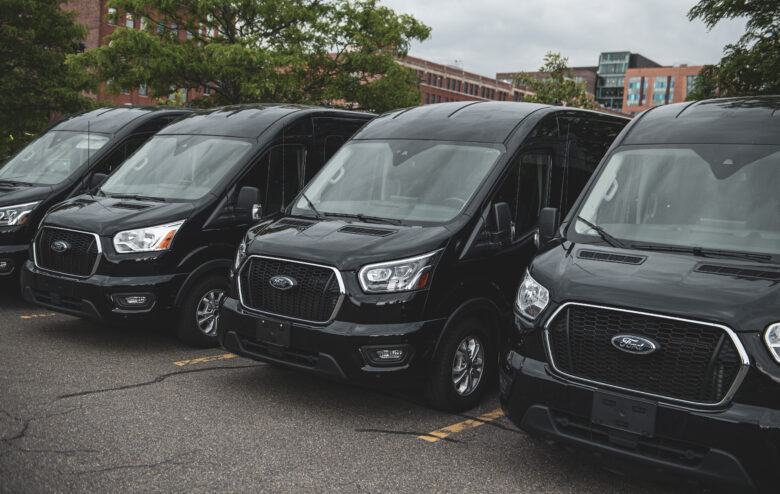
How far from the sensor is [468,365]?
571 cm

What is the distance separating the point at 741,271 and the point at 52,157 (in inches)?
332

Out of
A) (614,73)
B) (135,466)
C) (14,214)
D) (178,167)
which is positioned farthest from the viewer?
(614,73)

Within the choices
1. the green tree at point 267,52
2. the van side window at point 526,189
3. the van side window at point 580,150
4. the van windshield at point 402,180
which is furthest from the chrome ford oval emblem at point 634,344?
the green tree at point 267,52

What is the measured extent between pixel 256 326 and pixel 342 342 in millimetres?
761

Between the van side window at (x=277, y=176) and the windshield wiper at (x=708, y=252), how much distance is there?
4.18 meters

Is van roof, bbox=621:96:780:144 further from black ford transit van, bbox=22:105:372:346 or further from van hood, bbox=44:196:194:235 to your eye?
van hood, bbox=44:196:194:235

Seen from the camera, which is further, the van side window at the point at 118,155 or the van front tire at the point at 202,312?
the van side window at the point at 118,155

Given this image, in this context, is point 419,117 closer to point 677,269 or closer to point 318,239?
point 318,239

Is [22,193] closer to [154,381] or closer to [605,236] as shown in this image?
[154,381]

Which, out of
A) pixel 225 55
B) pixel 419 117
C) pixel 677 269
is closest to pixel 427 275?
pixel 677 269

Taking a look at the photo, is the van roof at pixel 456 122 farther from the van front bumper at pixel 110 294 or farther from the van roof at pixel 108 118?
the van roof at pixel 108 118

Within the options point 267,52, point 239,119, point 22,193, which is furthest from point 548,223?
point 267,52

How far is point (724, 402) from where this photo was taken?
3.69m

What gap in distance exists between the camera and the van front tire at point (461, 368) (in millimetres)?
5418
